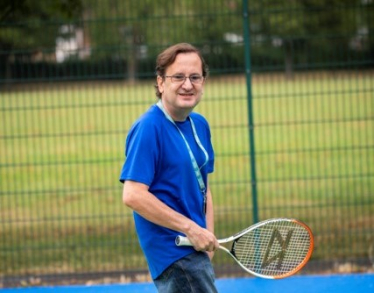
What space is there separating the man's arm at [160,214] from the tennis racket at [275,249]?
61 centimetres

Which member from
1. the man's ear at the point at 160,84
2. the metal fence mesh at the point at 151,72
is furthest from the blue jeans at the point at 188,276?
the metal fence mesh at the point at 151,72

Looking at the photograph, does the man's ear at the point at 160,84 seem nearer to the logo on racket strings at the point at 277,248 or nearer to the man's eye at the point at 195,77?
the man's eye at the point at 195,77

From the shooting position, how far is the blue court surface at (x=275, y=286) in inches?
295

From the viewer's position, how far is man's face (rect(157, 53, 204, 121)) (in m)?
4.48

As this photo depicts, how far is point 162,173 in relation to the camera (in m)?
4.45

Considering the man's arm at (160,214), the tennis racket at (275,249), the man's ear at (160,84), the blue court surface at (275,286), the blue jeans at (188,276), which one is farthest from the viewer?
the blue court surface at (275,286)

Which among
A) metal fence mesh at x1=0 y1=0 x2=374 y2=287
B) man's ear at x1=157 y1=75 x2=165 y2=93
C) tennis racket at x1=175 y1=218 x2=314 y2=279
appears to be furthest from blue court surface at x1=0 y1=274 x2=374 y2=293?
man's ear at x1=157 y1=75 x2=165 y2=93

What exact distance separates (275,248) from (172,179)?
0.91m

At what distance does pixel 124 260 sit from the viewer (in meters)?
9.16

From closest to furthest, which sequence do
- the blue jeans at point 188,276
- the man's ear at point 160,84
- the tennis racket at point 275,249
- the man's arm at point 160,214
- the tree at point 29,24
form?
1. the man's arm at point 160,214
2. the blue jeans at point 188,276
3. the man's ear at point 160,84
4. the tennis racket at point 275,249
5. the tree at point 29,24

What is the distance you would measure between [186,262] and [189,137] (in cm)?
64

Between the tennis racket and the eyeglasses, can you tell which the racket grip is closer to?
the tennis racket

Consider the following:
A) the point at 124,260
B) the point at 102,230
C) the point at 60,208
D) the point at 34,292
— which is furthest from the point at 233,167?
the point at 34,292

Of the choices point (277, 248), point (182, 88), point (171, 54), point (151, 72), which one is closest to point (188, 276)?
point (277, 248)
